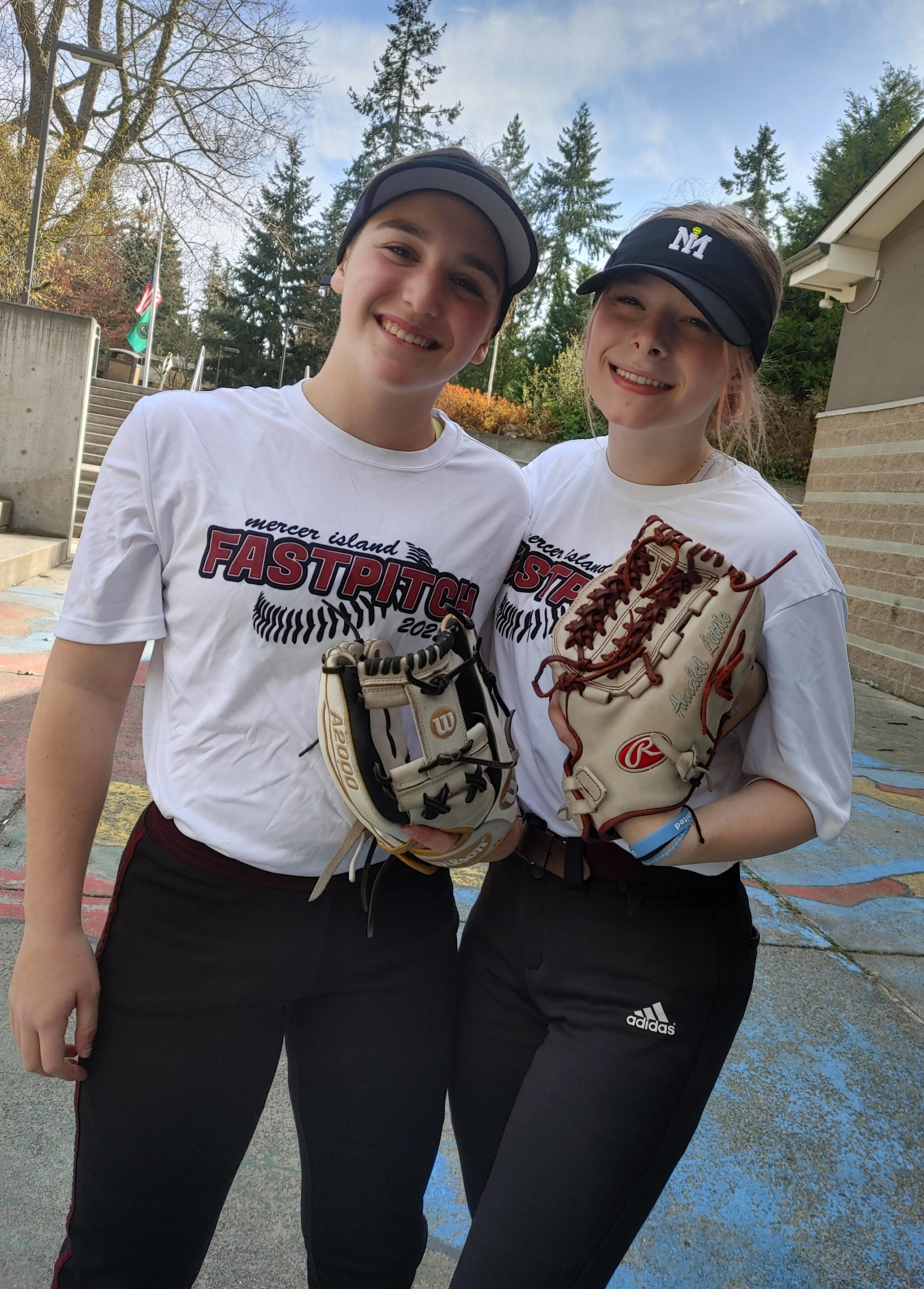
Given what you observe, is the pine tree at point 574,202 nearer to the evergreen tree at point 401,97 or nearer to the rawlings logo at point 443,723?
the evergreen tree at point 401,97

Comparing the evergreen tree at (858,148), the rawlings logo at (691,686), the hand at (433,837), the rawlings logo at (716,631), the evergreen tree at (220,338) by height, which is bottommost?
the hand at (433,837)

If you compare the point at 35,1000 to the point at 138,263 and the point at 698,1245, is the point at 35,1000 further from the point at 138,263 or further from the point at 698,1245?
the point at 138,263

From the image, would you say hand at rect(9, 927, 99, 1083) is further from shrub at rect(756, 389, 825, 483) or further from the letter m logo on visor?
shrub at rect(756, 389, 825, 483)

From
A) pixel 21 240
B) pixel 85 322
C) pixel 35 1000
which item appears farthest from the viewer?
pixel 21 240

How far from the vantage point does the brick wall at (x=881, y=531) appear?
1024 cm

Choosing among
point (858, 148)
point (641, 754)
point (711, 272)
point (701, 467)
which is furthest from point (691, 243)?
point (858, 148)

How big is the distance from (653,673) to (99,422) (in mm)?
17008

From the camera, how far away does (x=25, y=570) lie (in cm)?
943

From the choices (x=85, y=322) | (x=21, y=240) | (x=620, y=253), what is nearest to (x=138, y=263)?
(x=21, y=240)

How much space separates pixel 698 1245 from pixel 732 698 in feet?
5.76

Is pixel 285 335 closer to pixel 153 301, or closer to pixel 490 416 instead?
pixel 153 301

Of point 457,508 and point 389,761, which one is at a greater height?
point 457,508

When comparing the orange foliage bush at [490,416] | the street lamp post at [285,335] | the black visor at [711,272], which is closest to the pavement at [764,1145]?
the black visor at [711,272]

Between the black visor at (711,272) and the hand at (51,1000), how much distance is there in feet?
4.87
